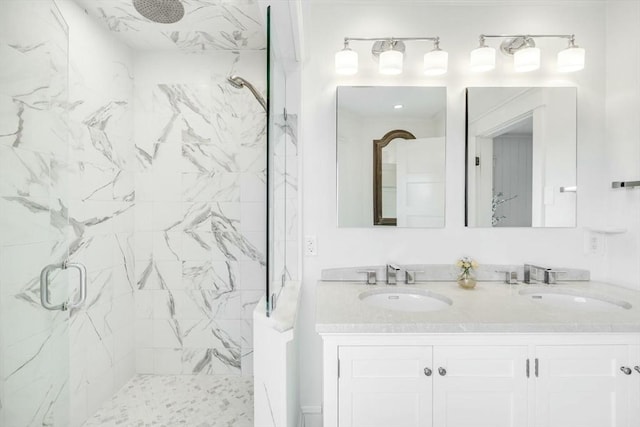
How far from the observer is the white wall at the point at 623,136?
1.76 metres

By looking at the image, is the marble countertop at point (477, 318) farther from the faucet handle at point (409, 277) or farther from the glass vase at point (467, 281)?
the faucet handle at point (409, 277)

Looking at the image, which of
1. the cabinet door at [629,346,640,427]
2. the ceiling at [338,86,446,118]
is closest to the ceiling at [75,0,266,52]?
the ceiling at [338,86,446,118]

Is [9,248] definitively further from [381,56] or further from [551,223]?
[551,223]

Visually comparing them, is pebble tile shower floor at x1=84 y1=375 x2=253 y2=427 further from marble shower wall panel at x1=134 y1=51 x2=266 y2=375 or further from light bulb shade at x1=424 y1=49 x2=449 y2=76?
light bulb shade at x1=424 y1=49 x2=449 y2=76

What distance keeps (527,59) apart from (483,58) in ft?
0.81

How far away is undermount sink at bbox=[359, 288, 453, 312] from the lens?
1.72m

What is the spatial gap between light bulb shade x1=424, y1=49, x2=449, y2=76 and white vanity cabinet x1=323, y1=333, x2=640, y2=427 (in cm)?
139

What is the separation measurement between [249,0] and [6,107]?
3.98 feet

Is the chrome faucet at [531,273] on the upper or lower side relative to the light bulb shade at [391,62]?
lower

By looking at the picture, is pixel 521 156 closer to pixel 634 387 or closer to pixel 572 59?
pixel 572 59

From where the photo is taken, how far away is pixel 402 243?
6.43ft

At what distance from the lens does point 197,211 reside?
227 centimetres

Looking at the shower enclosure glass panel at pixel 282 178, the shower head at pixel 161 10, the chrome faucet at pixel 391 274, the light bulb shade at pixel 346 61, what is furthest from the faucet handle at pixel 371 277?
the shower head at pixel 161 10

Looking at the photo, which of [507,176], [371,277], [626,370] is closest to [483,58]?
[507,176]
